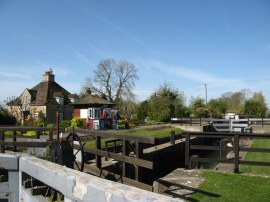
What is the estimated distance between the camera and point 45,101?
3816 centimetres

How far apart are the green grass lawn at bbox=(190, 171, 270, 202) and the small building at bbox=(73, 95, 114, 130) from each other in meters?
21.6

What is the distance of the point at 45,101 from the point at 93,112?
10.1 m

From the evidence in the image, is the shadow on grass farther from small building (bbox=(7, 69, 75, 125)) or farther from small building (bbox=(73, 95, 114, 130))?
small building (bbox=(7, 69, 75, 125))

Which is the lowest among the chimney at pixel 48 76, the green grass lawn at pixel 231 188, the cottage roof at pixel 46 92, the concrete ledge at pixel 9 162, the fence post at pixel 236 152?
the green grass lawn at pixel 231 188

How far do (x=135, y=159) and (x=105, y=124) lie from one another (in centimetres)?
2338

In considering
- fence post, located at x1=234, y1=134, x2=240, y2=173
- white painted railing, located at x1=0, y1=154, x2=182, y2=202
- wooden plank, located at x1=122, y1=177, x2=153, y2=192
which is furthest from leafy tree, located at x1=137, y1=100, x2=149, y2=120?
white painted railing, located at x1=0, y1=154, x2=182, y2=202

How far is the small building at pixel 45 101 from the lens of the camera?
35.9 m

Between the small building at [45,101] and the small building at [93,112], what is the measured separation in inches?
150

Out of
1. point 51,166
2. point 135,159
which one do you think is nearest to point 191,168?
point 135,159

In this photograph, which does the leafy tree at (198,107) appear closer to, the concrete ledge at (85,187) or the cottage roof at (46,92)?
the cottage roof at (46,92)

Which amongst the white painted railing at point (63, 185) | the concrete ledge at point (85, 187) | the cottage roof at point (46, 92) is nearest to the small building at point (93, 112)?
the cottage roof at point (46, 92)

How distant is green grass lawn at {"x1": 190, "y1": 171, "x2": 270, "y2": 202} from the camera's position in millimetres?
6922

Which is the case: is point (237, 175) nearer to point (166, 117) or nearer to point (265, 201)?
point (265, 201)

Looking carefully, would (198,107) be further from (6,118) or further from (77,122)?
(6,118)
